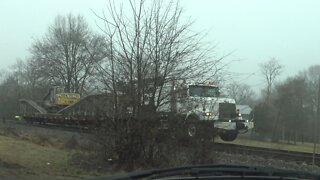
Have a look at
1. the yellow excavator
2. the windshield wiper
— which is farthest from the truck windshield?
the yellow excavator

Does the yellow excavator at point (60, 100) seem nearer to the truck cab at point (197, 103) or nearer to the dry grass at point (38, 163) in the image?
the dry grass at point (38, 163)

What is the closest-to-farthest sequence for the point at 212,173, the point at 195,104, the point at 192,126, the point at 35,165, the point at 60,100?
the point at 212,173
the point at 192,126
the point at 35,165
the point at 195,104
the point at 60,100

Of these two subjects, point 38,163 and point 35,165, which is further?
point 38,163

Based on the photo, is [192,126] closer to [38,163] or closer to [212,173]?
[38,163]

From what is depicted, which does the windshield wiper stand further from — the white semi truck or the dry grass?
the white semi truck

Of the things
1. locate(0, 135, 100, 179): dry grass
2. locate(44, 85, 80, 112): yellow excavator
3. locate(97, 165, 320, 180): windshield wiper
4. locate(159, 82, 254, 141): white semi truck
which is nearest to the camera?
locate(97, 165, 320, 180): windshield wiper

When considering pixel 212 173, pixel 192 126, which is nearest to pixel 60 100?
pixel 192 126

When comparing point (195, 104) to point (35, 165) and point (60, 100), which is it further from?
point (60, 100)

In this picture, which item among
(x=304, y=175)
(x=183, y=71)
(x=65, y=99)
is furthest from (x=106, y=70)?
(x=65, y=99)

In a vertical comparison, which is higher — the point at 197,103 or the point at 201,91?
the point at 201,91

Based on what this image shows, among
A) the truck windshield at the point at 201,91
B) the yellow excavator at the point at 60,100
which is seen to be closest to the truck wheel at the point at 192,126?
the truck windshield at the point at 201,91

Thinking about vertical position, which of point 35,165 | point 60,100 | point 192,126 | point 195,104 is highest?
point 60,100

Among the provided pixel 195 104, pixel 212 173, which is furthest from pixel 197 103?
pixel 212 173

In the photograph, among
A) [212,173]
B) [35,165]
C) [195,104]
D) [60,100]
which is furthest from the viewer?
[60,100]
